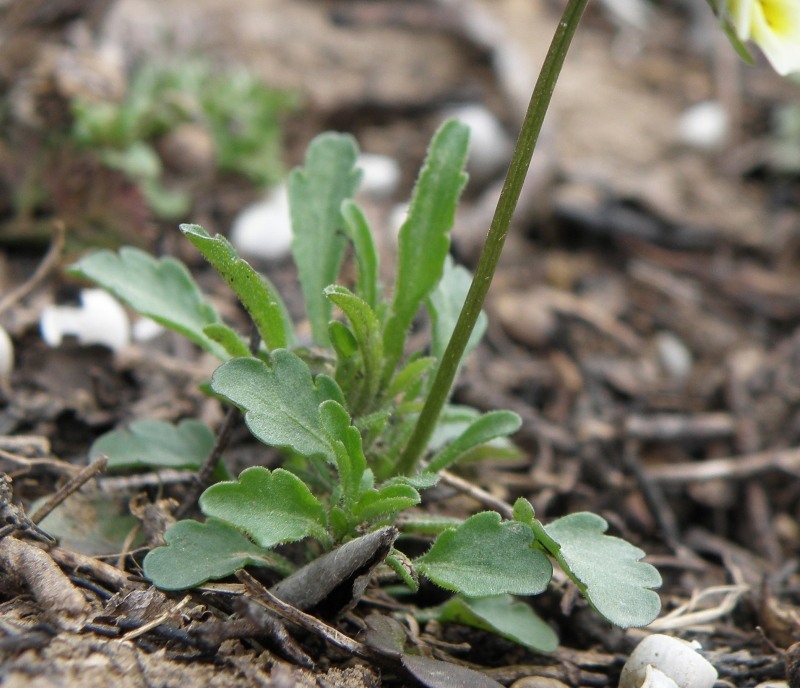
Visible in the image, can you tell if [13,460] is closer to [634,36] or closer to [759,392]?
[759,392]

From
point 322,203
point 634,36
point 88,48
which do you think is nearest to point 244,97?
point 88,48

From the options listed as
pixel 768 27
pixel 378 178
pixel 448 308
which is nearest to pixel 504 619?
pixel 448 308

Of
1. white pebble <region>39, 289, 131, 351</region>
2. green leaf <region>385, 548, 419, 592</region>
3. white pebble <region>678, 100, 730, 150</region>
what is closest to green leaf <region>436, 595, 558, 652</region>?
green leaf <region>385, 548, 419, 592</region>

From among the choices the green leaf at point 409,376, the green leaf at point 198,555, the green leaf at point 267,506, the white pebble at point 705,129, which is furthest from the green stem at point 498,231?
the white pebble at point 705,129

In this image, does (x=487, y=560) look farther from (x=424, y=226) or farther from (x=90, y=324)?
(x=90, y=324)

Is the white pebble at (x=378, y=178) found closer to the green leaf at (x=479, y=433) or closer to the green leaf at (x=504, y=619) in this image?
the green leaf at (x=479, y=433)

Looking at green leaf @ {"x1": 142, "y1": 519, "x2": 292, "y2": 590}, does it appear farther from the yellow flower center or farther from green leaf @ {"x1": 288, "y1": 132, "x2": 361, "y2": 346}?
the yellow flower center

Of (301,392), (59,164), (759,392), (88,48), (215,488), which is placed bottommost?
(759,392)
